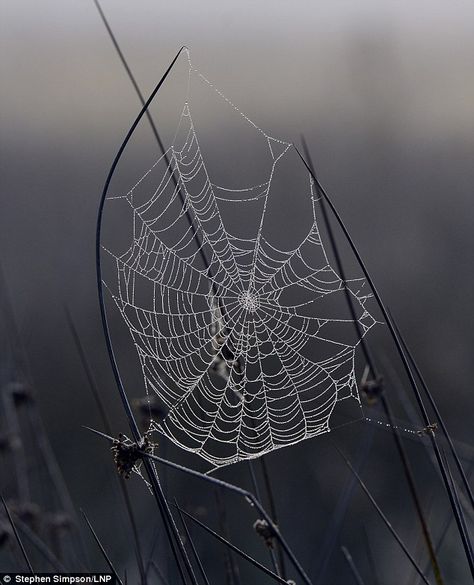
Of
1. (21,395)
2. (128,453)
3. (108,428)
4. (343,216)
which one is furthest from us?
(343,216)

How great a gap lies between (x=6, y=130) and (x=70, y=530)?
11.4 meters

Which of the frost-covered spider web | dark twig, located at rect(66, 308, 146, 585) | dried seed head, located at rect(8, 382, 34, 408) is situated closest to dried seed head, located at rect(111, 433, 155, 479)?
dark twig, located at rect(66, 308, 146, 585)

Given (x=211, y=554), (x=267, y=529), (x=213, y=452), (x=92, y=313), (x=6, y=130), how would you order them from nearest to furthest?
1. (x=267, y=529)
2. (x=211, y=554)
3. (x=213, y=452)
4. (x=92, y=313)
5. (x=6, y=130)

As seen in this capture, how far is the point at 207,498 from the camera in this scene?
6.29 m

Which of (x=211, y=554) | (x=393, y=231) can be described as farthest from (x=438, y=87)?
(x=211, y=554)

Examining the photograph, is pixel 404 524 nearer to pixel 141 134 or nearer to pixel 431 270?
pixel 431 270

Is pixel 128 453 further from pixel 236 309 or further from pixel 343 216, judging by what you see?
pixel 343 216

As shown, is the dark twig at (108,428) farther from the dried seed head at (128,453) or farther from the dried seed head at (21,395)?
the dried seed head at (128,453)

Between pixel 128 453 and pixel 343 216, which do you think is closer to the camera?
pixel 128 453

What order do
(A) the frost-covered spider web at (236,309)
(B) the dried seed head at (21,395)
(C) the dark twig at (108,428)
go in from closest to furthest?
1. (C) the dark twig at (108,428)
2. (B) the dried seed head at (21,395)
3. (A) the frost-covered spider web at (236,309)

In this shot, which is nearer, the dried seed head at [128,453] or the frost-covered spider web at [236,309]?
the dried seed head at [128,453]

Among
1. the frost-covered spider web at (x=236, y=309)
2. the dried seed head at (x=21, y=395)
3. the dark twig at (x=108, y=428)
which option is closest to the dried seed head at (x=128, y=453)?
the dark twig at (x=108, y=428)

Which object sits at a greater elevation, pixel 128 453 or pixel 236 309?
pixel 236 309

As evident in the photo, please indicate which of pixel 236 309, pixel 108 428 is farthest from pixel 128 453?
pixel 236 309
